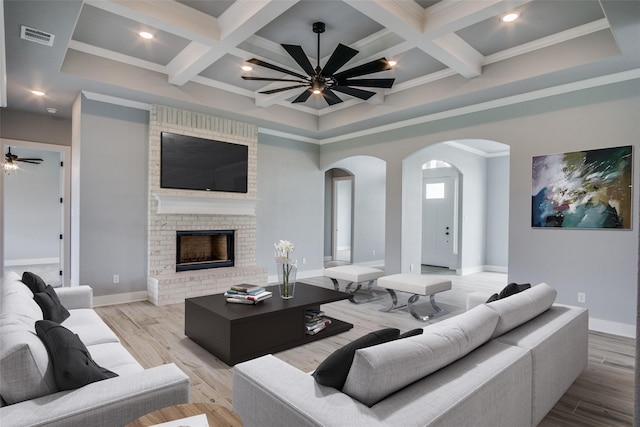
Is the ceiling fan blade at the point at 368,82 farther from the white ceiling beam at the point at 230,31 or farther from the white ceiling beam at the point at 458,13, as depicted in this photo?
the white ceiling beam at the point at 230,31

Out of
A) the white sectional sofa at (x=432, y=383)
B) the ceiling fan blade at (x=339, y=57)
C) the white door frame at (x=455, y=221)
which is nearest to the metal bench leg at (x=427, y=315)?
the white sectional sofa at (x=432, y=383)

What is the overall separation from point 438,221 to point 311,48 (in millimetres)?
5624

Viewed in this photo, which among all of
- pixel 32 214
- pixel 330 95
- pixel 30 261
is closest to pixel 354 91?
pixel 330 95

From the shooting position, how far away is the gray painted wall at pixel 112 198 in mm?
4609

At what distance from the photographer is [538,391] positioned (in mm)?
1924

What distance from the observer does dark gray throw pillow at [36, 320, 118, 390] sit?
1.38 m

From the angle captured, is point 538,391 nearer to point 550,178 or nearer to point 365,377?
point 365,377

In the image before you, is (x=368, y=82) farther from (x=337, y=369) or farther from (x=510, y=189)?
(x=337, y=369)

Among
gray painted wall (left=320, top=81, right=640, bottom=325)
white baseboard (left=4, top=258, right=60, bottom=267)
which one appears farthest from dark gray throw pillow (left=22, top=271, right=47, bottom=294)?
white baseboard (left=4, top=258, right=60, bottom=267)

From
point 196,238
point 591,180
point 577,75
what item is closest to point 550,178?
point 591,180

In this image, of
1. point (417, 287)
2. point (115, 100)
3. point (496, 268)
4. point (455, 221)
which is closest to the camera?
point (417, 287)

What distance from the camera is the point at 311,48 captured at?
401 centimetres

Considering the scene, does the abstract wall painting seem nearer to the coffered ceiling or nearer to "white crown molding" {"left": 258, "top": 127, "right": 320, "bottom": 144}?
the coffered ceiling

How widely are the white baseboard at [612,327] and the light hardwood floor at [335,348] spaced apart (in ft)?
0.37
